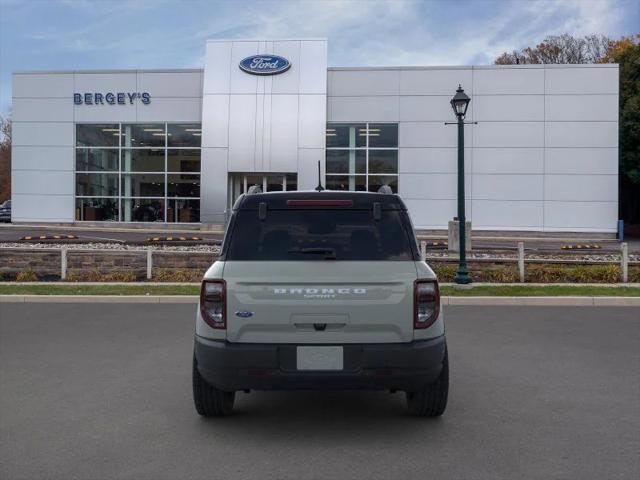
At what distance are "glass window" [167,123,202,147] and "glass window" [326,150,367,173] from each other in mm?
6741

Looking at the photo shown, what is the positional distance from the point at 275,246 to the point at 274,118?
2527cm

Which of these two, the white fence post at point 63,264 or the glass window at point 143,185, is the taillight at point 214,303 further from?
the glass window at point 143,185

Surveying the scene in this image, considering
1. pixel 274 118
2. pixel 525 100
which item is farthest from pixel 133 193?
pixel 525 100

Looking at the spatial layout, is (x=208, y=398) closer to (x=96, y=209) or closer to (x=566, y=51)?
(x=96, y=209)

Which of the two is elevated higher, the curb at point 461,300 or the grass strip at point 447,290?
the grass strip at point 447,290

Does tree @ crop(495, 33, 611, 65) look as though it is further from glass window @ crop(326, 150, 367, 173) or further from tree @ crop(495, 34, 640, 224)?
glass window @ crop(326, 150, 367, 173)

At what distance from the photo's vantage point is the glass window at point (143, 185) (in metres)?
30.8

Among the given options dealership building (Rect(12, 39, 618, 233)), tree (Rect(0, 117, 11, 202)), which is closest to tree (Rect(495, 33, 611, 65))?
dealership building (Rect(12, 39, 618, 233))

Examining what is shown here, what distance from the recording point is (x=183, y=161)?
30641mm

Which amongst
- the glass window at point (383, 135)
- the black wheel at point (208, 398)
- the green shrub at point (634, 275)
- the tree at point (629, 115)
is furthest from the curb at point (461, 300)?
the tree at point (629, 115)

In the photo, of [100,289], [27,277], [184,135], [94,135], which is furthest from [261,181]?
[100,289]

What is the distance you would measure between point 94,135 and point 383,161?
1484 centimetres

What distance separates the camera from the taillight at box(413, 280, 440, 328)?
4203 millimetres

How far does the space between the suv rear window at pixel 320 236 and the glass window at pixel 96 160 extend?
94.3ft
